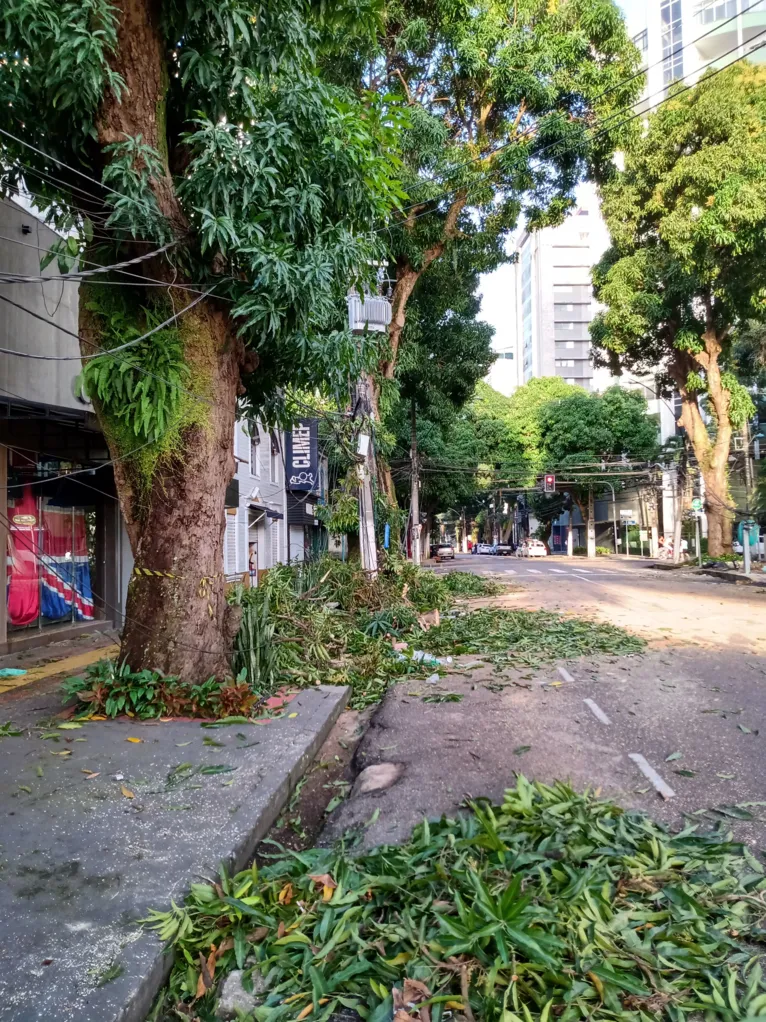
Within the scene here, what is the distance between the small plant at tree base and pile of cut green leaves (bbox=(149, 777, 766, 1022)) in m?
2.60

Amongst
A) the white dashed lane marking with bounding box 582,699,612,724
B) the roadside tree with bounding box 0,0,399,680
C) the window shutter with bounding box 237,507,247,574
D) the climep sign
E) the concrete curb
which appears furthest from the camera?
the climep sign

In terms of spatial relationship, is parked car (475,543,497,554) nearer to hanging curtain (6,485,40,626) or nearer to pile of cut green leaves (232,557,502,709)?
pile of cut green leaves (232,557,502,709)

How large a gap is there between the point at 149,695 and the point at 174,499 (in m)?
1.71

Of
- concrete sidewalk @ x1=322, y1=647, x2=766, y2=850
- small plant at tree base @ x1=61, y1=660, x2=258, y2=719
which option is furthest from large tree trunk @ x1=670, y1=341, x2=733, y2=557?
small plant at tree base @ x1=61, y1=660, x2=258, y2=719

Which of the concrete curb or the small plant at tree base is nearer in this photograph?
the concrete curb

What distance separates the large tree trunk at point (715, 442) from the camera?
1054 inches

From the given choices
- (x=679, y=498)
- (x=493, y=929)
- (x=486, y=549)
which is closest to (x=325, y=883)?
(x=493, y=929)

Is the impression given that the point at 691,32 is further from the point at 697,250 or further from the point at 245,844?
the point at 245,844

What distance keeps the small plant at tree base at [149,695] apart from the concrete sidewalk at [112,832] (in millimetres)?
213

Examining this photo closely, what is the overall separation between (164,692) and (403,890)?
3514 mm

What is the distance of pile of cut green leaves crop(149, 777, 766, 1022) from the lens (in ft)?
8.44

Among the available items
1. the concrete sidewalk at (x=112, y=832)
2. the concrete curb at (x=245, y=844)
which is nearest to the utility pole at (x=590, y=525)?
the concrete curb at (x=245, y=844)

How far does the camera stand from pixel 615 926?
2.94 m

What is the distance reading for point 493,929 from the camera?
2.77m
